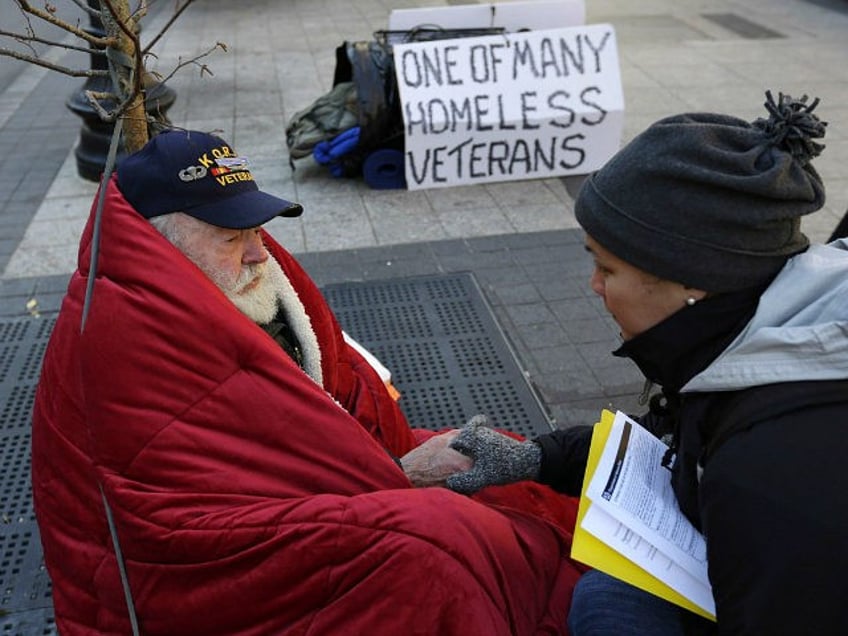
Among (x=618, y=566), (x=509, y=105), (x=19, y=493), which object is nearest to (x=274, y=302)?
(x=618, y=566)

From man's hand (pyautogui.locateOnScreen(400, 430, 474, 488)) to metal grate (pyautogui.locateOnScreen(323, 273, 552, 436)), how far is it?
3.51 ft

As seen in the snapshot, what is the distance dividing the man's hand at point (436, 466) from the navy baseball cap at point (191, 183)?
2.55 ft

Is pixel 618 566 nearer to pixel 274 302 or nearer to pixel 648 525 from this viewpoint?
pixel 648 525

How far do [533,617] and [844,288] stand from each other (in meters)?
1.08

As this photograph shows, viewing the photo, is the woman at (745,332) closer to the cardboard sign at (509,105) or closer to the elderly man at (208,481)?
the elderly man at (208,481)

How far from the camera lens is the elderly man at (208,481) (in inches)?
64.1

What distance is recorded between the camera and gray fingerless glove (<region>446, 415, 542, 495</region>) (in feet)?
6.81

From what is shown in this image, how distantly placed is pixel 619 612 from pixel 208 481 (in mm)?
926

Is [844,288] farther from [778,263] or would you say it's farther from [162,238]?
[162,238]

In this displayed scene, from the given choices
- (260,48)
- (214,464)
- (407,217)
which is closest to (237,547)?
(214,464)

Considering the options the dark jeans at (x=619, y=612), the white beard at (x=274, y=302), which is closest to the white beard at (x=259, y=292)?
the white beard at (x=274, y=302)

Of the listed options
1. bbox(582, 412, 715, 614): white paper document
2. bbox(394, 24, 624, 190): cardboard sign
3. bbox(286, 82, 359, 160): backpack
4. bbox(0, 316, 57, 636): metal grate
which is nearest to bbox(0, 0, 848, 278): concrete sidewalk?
bbox(394, 24, 624, 190): cardboard sign

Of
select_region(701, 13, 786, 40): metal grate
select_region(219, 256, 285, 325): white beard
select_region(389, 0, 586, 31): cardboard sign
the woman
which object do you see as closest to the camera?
the woman

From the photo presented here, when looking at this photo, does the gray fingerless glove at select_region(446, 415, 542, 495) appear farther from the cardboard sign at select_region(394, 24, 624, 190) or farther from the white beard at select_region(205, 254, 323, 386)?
the cardboard sign at select_region(394, 24, 624, 190)
